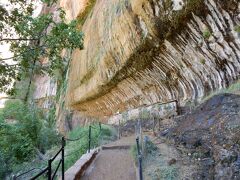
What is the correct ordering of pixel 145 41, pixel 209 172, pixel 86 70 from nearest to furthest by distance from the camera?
pixel 209 172 → pixel 145 41 → pixel 86 70

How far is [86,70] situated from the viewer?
20688mm

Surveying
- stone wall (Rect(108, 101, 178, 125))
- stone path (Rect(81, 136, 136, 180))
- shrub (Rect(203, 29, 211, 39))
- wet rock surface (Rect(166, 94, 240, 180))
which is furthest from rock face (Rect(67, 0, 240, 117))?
stone path (Rect(81, 136, 136, 180))

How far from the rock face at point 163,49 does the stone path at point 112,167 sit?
3565 mm

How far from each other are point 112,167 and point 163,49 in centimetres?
496

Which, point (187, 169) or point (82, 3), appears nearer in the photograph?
point (187, 169)

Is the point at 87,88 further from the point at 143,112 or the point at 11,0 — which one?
the point at 11,0

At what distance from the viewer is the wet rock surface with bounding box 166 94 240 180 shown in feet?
14.5

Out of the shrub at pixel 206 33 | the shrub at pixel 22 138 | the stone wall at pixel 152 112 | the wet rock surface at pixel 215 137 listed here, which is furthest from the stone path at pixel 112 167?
the shrub at pixel 206 33

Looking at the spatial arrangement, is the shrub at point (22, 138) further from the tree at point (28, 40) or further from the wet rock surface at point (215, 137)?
the wet rock surface at point (215, 137)

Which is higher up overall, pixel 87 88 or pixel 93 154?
pixel 87 88

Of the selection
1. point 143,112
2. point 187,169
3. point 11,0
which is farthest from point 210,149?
point 143,112

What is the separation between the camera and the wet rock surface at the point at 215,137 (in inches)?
174

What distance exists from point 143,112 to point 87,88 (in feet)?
22.3

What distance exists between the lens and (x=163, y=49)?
10.9 m
